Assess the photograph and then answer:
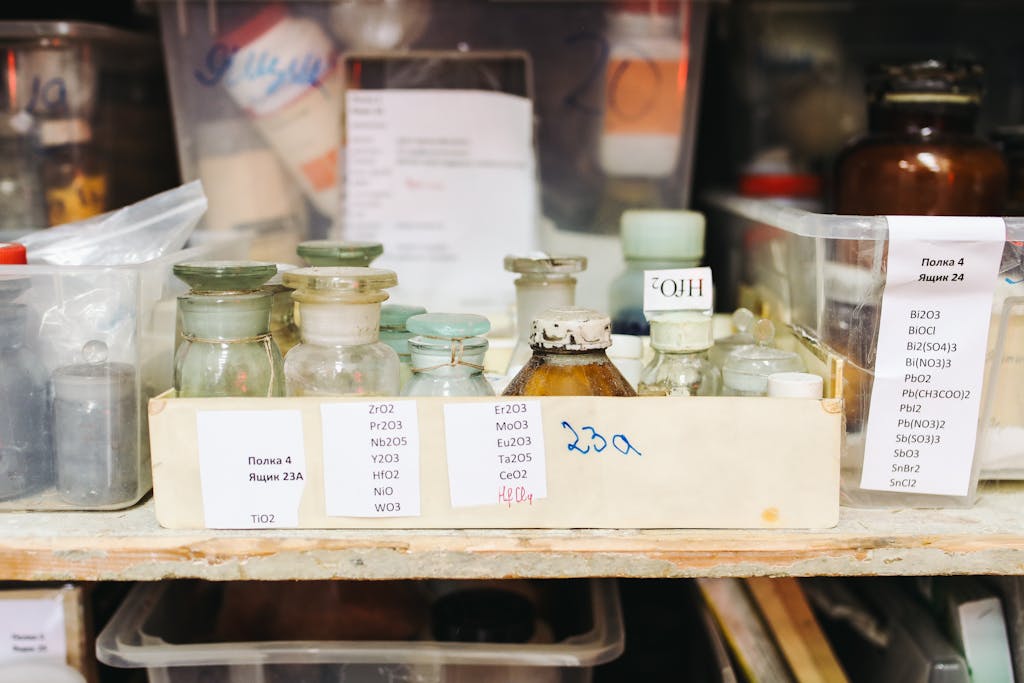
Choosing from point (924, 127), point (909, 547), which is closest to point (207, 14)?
point (924, 127)

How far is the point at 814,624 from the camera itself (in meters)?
0.82

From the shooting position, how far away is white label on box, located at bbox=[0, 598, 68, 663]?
718 mm

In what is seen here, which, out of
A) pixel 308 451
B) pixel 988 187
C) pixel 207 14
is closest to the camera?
pixel 308 451

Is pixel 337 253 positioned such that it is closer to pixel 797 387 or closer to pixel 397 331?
pixel 397 331

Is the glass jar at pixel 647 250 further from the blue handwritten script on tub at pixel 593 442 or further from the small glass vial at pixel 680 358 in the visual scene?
the blue handwritten script on tub at pixel 593 442

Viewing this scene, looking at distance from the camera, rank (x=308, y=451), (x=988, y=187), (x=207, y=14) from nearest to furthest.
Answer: (x=308, y=451)
(x=988, y=187)
(x=207, y=14)

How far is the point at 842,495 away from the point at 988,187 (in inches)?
12.8

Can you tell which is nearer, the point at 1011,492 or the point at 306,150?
the point at 1011,492

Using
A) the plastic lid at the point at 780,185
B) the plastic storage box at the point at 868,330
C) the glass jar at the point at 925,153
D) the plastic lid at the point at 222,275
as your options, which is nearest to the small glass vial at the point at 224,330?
the plastic lid at the point at 222,275

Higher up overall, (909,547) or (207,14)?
(207,14)

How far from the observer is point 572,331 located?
2.06ft

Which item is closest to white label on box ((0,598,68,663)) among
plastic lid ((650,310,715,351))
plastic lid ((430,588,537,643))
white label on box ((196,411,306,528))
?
white label on box ((196,411,306,528))

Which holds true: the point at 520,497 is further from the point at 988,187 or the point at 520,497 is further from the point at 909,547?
the point at 988,187

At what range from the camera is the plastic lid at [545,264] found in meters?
0.75
